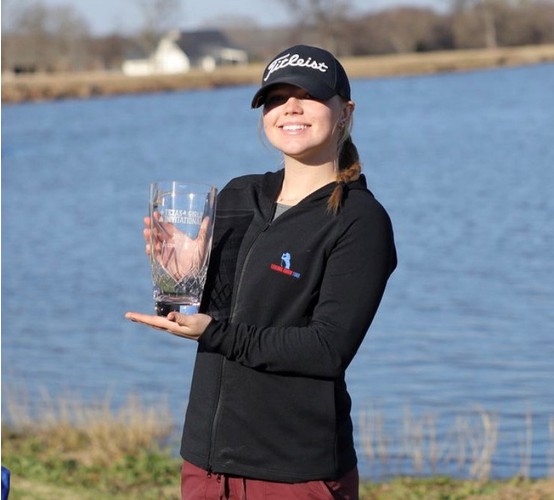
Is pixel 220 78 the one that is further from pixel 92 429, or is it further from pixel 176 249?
pixel 176 249

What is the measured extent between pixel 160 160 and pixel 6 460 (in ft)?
85.4

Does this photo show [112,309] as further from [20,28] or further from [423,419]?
[20,28]

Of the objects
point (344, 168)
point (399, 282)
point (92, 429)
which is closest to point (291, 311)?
point (344, 168)

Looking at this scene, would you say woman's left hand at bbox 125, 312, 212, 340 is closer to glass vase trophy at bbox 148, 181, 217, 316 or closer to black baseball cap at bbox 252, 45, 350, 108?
glass vase trophy at bbox 148, 181, 217, 316

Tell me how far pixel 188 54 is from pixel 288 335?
320 ft

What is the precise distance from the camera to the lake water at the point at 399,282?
917cm

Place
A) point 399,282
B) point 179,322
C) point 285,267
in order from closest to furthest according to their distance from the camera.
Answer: point 179,322
point 285,267
point 399,282

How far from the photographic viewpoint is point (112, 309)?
14.3 m

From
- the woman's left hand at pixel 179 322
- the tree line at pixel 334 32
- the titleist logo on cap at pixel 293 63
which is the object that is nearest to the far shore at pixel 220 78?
the tree line at pixel 334 32

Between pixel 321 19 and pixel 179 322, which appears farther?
pixel 321 19

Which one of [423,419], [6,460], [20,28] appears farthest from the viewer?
[20,28]

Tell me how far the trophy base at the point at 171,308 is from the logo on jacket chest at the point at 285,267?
20 cm

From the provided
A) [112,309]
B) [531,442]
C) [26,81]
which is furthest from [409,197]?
[26,81]

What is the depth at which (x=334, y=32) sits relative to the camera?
315ft
